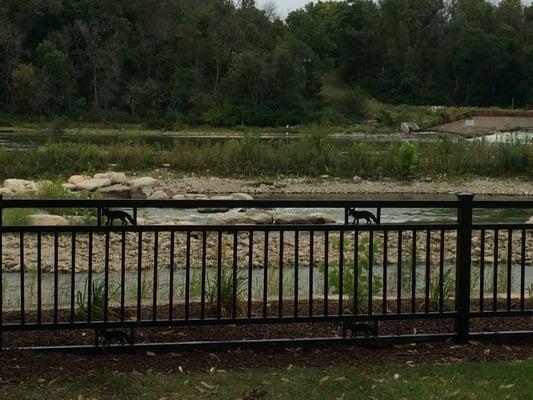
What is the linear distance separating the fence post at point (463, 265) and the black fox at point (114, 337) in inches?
103

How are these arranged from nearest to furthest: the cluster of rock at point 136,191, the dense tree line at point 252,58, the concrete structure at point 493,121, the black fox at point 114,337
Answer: the black fox at point 114,337, the cluster of rock at point 136,191, the concrete structure at point 493,121, the dense tree line at point 252,58

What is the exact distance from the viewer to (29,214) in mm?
16016

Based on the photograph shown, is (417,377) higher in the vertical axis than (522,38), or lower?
lower

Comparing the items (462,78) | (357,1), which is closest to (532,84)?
(462,78)

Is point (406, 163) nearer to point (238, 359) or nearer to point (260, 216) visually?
point (260, 216)

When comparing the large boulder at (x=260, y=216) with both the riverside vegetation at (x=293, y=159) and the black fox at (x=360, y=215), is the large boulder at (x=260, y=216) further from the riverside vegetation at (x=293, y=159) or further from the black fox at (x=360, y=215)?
the riverside vegetation at (x=293, y=159)

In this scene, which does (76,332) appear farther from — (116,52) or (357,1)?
(357,1)

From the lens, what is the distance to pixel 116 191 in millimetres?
26156

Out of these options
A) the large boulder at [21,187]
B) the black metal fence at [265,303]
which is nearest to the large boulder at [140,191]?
the large boulder at [21,187]

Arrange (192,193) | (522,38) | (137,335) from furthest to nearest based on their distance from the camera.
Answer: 1. (522,38)
2. (192,193)
3. (137,335)

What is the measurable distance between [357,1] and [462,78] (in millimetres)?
22554

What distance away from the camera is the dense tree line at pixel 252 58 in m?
102

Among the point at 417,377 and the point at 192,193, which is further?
the point at 192,193

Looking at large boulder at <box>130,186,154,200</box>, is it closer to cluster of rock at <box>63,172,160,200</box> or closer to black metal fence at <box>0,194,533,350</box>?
cluster of rock at <box>63,172,160,200</box>
